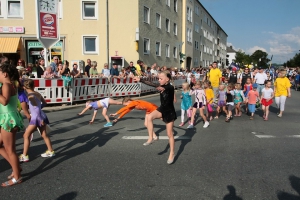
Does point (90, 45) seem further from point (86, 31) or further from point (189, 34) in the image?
point (189, 34)

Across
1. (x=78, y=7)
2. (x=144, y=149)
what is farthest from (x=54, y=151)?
(x=78, y=7)

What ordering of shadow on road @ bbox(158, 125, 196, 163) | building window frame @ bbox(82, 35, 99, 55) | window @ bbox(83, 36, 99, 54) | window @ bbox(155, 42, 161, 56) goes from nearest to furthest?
1. shadow on road @ bbox(158, 125, 196, 163)
2. building window frame @ bbox(82, 35, 99, 55)
3. window @ bbox(83, 36, 99, 54)
4. window @ bbox(155, 42, 161, 56)

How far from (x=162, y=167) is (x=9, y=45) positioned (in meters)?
21.4

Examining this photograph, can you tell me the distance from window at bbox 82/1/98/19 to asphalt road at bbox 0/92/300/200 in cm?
1759

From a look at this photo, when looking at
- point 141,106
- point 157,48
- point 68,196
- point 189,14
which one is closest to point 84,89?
point 141,106

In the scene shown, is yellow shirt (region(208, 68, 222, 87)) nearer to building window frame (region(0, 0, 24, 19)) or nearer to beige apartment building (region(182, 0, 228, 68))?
building window frame (region(0, 0, 24, 19))

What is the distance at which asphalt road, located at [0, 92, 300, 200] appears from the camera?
11.7 ft

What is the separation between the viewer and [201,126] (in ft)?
26.2

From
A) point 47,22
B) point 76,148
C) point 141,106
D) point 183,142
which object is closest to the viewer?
point 76,148

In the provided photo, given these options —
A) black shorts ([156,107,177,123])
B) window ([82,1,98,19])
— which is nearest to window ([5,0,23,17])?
window ([82,1,98,19])

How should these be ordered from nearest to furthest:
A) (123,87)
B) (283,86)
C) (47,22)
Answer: (283,86) < (47,22) < (123,87)

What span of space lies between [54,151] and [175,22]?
30.3m

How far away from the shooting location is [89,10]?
22828 mm

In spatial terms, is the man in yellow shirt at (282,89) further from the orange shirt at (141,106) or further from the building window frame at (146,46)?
the building window frame at (146,46)
